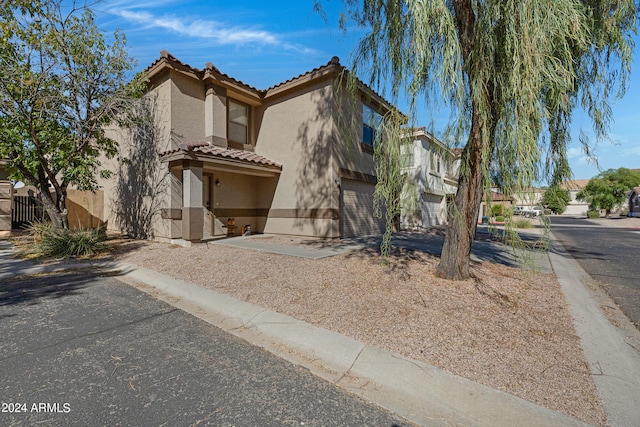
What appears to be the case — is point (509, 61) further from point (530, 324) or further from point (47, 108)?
point (47, 108)

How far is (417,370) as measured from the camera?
2.94 metres

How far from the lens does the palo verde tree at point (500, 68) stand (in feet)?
12.4

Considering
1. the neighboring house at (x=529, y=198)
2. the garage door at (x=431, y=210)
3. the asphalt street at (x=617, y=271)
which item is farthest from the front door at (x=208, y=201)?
the garage door at (x=431, y=210)

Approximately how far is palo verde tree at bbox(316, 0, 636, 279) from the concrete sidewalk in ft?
7.16

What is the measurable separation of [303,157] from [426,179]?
4746mm

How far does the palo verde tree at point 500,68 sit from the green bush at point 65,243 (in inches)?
355

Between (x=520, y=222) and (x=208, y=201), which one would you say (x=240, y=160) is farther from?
(x=520, y=222)

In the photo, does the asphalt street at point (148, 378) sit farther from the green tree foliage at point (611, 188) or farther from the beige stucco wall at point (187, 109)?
the green tree foliage at point (611, 188)

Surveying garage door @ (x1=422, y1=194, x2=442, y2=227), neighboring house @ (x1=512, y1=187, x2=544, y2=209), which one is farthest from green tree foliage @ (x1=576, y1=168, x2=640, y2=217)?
neighboring house @ (x1=512, y1=187, x2=544, y2=209)

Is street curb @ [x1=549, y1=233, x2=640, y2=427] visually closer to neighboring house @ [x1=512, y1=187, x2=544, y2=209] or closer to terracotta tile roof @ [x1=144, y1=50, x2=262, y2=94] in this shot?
neighboring house @ [x1=512, y1=187, x2=544, y2=209]

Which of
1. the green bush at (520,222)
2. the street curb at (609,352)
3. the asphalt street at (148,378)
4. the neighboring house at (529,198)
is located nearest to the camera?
the asphalt street at (148,378)

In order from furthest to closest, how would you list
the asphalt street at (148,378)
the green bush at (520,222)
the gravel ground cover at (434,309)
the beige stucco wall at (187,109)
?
1. the beige stucco wall at (187,109)
2. the green bush at (520,222)
3. the gravel ground cover at (434,309)
4. the asphalt street at (148,378)

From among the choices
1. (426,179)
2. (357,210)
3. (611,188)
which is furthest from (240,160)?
(611,188)

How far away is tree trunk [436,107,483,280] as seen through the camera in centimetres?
502
